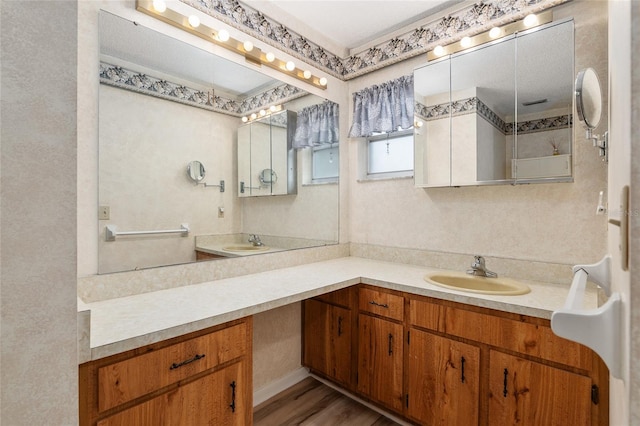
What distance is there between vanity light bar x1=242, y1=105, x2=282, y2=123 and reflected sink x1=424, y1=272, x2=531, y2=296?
154cm

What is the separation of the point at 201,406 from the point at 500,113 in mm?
2182

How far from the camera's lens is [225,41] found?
6.22 feet

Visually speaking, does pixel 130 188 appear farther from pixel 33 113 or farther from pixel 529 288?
pixel 529 288

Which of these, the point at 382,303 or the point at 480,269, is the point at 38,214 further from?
the point at 480,269

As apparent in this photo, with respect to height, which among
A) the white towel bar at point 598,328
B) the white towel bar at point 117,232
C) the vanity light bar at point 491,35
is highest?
the vanity light bar at point 491,35

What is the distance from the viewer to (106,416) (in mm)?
1043

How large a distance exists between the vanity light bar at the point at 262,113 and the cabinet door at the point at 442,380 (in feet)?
5.52

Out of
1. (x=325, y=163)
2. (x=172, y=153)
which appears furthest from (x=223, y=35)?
(x=325, y=163)

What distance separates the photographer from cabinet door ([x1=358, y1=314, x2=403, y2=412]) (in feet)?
6.12

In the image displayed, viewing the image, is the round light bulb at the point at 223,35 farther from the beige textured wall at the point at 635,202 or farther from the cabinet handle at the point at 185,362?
the beige textured wall at the point at 635,202

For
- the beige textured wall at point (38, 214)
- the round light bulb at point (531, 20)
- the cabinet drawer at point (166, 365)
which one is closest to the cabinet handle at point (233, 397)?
the cabinet drawer at point (166, 365)

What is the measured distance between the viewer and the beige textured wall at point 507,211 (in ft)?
5.49

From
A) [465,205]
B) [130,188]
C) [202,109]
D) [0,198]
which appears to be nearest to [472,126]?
[465,205]

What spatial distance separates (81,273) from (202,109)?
42.1 inches
